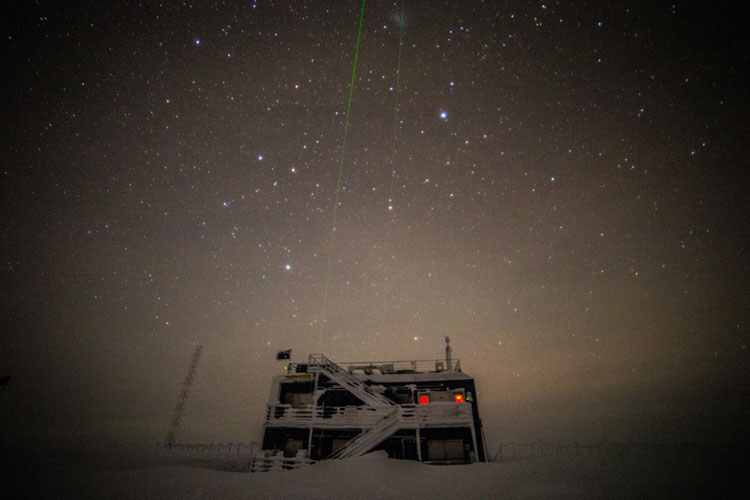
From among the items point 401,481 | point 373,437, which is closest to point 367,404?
point 373,437

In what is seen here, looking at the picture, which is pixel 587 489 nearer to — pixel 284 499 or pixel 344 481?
pixel 344 481

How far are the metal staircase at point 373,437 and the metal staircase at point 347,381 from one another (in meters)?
1.45

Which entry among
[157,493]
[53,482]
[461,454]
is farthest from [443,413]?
[53,482]

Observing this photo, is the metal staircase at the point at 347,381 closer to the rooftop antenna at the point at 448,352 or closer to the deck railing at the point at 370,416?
the deck railing at the point at 370,416

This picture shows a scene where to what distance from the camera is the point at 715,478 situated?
12.0 metres

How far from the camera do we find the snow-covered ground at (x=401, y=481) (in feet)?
34.8

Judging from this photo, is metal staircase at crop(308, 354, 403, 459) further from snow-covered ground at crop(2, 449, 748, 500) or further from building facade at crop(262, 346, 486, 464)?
snow-covered ground at crop(2, 449, 748, 500)

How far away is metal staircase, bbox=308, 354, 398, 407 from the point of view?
21.3 meters

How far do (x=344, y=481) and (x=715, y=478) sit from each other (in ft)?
46.4

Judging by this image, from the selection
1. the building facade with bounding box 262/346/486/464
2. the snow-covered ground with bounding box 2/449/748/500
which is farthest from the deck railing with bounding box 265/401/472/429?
the snow-covered ground with bounding box 2/449/748/500

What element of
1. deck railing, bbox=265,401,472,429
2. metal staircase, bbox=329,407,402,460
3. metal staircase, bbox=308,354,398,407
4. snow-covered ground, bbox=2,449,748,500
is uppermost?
metal staircase, bbox=308,354,398,407

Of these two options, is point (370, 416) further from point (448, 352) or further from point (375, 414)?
point (448, 352)

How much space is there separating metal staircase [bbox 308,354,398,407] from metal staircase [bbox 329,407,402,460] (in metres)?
1.45

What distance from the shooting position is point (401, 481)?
41.5 ft
